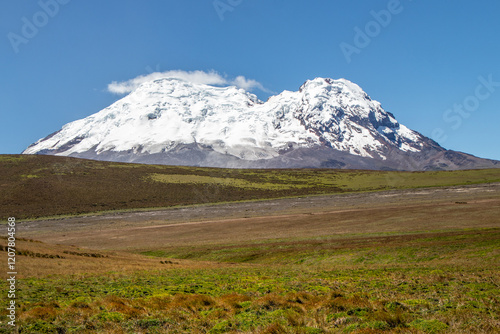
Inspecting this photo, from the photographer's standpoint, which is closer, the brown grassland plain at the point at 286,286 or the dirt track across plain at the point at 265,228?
the brown grassland plain at the point at 286,286

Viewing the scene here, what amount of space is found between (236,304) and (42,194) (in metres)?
119

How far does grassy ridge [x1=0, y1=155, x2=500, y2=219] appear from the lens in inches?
4338

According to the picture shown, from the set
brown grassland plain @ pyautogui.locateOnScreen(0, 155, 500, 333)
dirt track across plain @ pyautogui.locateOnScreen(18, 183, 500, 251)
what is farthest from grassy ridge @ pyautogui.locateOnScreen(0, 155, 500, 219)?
brown grassland plain @ pyautogui.locateOnScreen(0, 155, 500, 333)

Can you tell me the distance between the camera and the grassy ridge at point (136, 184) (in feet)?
362

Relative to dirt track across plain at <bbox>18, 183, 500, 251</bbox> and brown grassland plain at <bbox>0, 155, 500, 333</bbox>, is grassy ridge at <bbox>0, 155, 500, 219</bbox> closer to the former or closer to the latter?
dirt track across plain at <bbox>18, 183, 500, 251</bbox>

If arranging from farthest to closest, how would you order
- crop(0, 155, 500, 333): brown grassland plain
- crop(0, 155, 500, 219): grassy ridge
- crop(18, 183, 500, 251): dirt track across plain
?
crop(0, 155, 500, 219): grassy ridge, crop(18, 183, 500, 251): dirt track across plain, crop(0, 155, 500, 333): brown grassland plain

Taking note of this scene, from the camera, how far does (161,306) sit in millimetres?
13617

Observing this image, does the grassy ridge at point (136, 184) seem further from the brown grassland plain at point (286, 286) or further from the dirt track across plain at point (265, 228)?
the brown grassland plain at point (286, 286)

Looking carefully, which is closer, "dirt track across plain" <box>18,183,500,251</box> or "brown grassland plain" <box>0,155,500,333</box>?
"brown grassland plain" <box>0,155,500,333</box>

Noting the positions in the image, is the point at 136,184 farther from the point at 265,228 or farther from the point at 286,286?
the point at 286,286

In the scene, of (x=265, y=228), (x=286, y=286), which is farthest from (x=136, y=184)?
(x=286, y=286)

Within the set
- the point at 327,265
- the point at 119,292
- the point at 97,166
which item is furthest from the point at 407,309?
the point at 97,166

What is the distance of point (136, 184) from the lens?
445ft

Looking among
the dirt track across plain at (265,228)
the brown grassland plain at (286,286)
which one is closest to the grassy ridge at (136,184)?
the dirt track across plain at (265,228)
